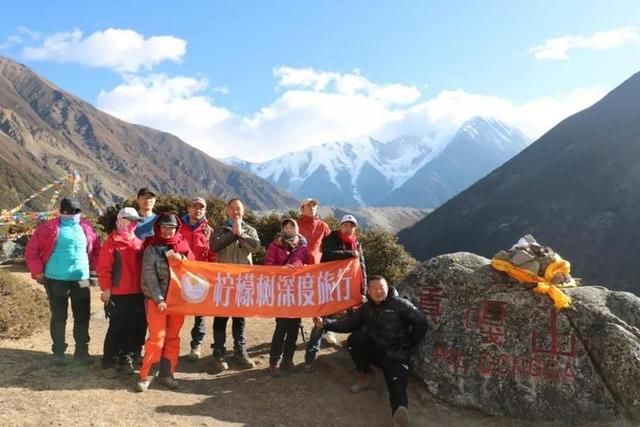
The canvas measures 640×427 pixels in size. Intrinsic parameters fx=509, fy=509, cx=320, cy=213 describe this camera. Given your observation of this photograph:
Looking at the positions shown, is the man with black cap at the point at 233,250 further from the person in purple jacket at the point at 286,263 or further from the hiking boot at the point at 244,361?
the person in purple jacket at the point at 286,263

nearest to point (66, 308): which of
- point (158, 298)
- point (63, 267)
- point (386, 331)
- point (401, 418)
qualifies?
point (63, 267)

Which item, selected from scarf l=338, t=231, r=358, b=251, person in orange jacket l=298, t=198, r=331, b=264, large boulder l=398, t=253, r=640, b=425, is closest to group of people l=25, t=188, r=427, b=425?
scarf l=338, t=231, r=358, b=251

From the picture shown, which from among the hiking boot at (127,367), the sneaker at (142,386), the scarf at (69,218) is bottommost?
the sneaker at (142,386)

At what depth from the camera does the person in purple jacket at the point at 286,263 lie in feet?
26.5

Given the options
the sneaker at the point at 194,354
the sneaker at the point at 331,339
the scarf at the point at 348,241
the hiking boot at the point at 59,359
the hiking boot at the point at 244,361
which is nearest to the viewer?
the hiking boot at the point at 59,359

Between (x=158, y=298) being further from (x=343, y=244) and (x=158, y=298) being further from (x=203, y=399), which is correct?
Result: (x=343, y=244)

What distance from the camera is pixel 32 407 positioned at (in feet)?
20.1

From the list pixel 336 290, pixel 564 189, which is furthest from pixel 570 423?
pixel 564 189

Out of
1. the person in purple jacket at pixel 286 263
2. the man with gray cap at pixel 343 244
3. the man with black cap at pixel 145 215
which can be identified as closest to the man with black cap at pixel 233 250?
the person in purple jacket at pixel 286 263

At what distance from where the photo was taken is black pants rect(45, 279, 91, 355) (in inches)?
298

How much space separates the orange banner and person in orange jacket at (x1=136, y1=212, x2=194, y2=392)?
1.41 ft

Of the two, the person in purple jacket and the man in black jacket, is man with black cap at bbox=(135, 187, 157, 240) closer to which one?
the person in purple jacket

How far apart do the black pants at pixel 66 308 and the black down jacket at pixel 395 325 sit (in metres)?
4.28

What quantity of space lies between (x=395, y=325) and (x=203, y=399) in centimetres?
289
